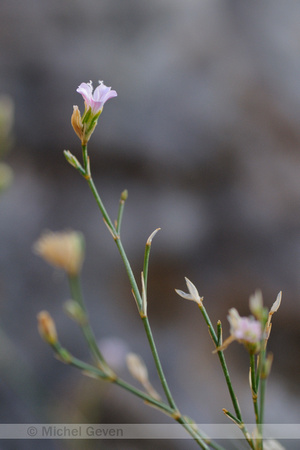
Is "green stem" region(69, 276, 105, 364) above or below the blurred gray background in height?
below

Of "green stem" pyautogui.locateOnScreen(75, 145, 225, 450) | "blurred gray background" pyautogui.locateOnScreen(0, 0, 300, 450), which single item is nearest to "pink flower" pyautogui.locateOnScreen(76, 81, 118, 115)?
"green stem" pyautogui.locateOnScreen(75, 145, 225, 450)

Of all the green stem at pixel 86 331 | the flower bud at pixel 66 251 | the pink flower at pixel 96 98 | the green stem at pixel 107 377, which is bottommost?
the green stem at pixel 107 377

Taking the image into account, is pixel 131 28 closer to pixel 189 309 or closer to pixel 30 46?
pixel 30 46

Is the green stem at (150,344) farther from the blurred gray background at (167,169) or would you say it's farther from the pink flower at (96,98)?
the blurred gray background at (167,169)

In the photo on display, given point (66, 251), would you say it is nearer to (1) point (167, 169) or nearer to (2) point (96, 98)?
(2) point (96, 98)

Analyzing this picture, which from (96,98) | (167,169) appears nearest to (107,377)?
(96,98)

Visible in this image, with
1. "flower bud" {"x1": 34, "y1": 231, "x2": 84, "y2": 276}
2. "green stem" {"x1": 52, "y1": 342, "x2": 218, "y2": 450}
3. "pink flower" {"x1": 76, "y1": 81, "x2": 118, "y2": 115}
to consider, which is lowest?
"green stem" {"x1": 52, "y1": 342, "x2": 218, "y2": 450}

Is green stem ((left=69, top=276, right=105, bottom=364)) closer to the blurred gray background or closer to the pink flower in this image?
the pink flower

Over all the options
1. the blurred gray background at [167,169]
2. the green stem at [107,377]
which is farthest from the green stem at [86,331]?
the blurred gray background at [167,169]

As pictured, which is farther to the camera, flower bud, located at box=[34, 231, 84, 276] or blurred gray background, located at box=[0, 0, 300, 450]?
blurred gray background, located at box=[0, 0, 300, 450]
